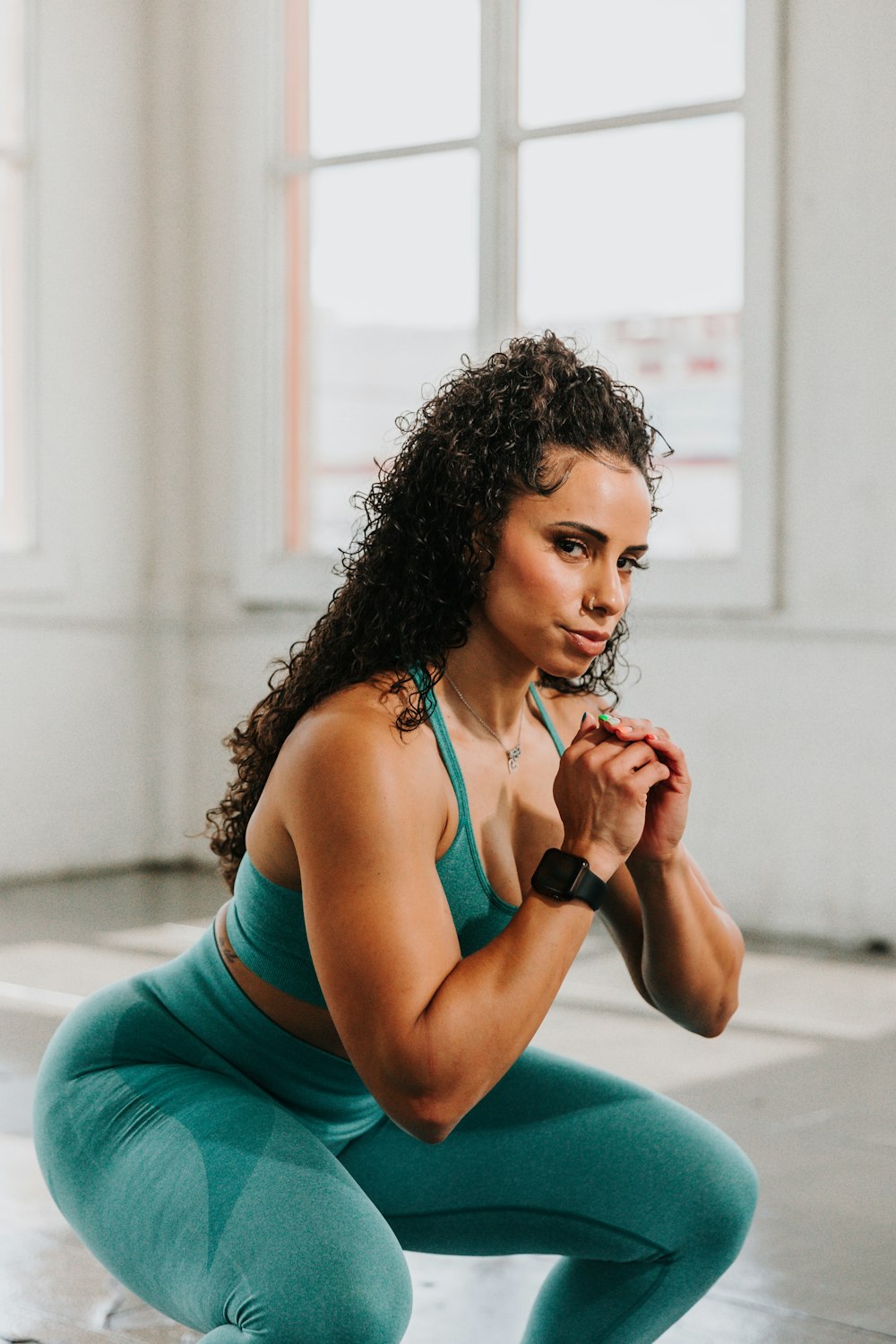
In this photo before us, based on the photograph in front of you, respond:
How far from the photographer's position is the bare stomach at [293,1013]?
1.56 metres

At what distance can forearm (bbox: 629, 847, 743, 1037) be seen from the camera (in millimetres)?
1642

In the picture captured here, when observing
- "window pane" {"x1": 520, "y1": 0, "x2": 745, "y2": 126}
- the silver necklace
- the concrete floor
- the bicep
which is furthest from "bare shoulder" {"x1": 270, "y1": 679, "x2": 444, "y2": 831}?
"window pane" {"x1": 520, "y1": 0, "x2": 745, "y2": 126}

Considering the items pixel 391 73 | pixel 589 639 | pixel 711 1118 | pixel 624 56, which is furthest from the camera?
pixel 391 73

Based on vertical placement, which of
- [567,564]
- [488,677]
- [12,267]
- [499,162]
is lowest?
[488,677]

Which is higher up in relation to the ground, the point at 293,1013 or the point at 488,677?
the point at 488,677

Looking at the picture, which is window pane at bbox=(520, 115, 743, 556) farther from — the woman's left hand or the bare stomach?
the bare stomach

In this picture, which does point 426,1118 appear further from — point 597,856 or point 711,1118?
point 711,1118

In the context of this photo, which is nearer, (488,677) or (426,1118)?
(426,1118)

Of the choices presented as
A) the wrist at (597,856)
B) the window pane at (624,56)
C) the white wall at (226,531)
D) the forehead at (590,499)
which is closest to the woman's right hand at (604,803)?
the wrist at (597,856)

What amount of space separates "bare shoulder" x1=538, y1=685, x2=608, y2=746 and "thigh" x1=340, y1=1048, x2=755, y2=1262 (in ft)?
1.17

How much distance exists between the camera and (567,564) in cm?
153

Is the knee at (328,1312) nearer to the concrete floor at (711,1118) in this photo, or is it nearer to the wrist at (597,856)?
the wrist at (597,856)

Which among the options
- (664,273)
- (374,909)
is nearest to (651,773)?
(374,909)

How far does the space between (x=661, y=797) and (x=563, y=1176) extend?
37 cm
